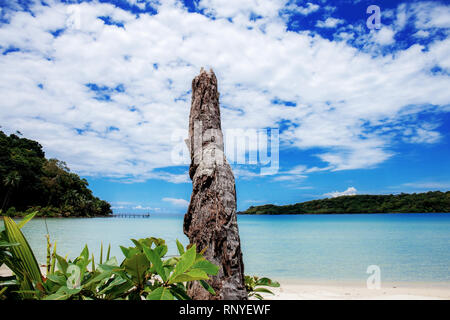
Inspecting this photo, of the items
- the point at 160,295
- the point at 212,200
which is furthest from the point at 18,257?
the point at 212,200

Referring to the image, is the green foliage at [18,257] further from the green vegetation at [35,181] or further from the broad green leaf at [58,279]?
the green vegetation at [35,181]

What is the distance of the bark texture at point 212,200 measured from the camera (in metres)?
1.66

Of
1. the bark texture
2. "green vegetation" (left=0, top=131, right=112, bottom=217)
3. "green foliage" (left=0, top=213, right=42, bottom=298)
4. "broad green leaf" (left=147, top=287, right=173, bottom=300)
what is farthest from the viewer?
"green vegetation" (left=0, top=131, right=112, bottom=217)

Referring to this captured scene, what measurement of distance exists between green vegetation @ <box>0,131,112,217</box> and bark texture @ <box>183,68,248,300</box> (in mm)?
34962

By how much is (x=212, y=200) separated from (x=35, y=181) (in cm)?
5692

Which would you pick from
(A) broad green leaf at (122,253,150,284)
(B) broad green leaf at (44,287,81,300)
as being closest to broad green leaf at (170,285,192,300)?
(A) broad green leaf at (122,253,150,284)

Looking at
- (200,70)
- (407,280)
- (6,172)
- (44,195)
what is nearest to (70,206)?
(44,195)

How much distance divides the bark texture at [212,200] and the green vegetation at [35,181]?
34962 mm

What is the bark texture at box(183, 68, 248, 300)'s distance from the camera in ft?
5.43

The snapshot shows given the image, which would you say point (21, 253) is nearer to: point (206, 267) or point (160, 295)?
point (160, 295)

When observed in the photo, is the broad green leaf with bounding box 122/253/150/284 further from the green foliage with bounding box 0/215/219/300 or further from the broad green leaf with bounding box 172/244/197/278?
the broad green leaf with bounding box 172/244/197/278

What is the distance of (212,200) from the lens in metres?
1.85

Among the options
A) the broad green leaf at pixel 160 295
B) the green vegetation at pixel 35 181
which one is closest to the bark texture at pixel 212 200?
the broad green leaf at pixel 160 295
